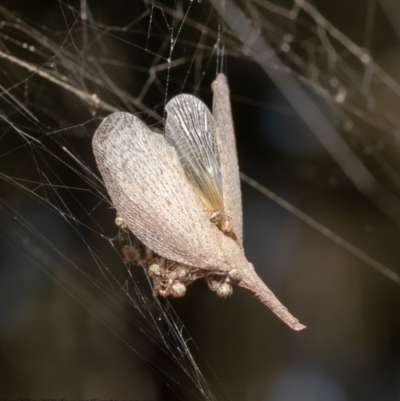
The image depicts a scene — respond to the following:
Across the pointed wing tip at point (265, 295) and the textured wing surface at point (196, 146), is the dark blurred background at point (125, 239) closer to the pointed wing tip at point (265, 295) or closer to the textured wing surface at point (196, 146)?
the textured wing surface at point (196, 146)

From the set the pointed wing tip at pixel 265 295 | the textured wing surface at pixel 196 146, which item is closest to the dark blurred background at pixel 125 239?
the textured wing surface at pixel 196 146

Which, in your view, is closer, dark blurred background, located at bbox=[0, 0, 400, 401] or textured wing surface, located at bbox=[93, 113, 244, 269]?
textured wing surface, located at bbox=[93, 113, 244, 269]

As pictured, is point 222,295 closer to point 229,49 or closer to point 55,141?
point 55,141

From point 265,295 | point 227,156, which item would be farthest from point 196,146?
point 265,295

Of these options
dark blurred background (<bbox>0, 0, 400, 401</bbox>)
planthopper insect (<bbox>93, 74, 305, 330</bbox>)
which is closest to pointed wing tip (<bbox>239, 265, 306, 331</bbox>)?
planthopper insect (<bbox>93, 74, 305, 330</bbox>)

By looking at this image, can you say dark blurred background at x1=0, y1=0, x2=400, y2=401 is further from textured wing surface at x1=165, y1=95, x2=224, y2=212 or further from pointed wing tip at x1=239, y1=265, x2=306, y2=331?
pointed wing tip at x1=239, y1=265, x2=306, y2=331

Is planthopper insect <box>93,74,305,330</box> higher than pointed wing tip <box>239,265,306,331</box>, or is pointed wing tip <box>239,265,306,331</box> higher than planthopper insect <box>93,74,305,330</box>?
planthopper insect <box>93,74,305,330</box>

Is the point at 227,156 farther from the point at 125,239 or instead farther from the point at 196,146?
the point at 125,239
